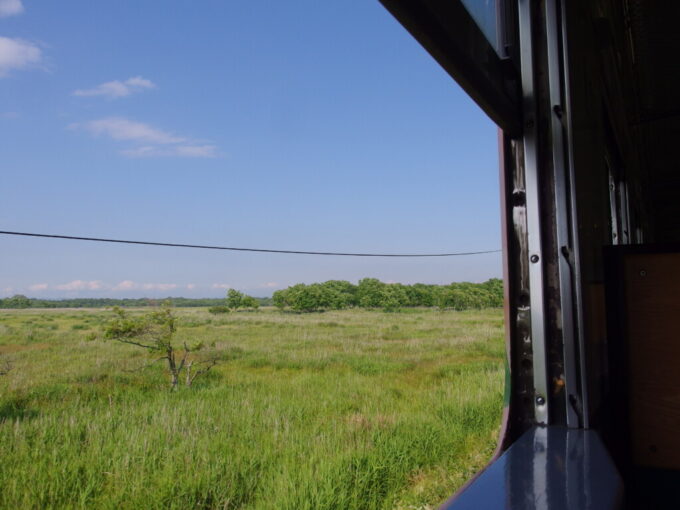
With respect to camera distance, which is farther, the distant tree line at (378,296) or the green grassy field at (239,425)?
the distant tree line at (378,296)

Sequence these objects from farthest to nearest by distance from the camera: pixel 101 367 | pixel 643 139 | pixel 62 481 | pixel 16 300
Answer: pixel 101 367
pixel 16 300
pixel 62 481
pixel 643 139

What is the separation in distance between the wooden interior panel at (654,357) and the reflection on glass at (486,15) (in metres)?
0.56

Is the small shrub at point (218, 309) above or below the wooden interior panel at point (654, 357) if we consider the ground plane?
below

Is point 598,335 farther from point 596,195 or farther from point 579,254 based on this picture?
point 596,195

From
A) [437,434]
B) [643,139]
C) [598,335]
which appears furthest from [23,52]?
[437,434]

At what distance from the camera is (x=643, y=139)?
123 inches

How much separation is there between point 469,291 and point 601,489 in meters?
21.3

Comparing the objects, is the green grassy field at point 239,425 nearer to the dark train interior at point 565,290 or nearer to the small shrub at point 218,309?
the dark train interior at point 565,290

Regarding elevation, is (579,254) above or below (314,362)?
above

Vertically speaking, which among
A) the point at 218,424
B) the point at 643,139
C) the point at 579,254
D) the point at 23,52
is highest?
the point at 23,52

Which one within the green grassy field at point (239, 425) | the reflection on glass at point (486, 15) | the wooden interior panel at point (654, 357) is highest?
the reflection on glass at point (486, 15)

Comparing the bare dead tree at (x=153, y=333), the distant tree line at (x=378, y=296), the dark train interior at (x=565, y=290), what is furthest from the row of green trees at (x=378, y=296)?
the dark train interior at (x=565, y=290)

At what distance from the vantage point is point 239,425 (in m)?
5.34

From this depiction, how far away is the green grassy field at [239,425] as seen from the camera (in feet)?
11.1
